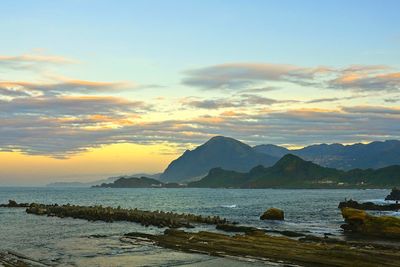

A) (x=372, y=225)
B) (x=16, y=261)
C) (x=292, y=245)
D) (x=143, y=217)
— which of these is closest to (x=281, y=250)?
(x=292, y=245)

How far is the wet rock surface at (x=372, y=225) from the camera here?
61312mm

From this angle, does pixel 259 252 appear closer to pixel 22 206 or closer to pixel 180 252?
pixel 180 252

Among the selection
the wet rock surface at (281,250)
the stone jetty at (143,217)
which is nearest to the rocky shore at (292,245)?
the wet rock surface at (281,250)

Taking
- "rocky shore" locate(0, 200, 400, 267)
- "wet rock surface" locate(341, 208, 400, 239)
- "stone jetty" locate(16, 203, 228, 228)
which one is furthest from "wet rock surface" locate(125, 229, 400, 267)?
"stone jetty" locate(16, 203, 228, 228)

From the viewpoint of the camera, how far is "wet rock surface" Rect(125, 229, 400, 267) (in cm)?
3812

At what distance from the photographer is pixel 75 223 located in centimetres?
8556

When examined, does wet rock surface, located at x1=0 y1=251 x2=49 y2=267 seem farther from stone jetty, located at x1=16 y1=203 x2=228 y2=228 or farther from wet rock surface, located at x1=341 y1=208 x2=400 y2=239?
wet rock surface, located at x1=341 y1=208 x2=400 y2=239

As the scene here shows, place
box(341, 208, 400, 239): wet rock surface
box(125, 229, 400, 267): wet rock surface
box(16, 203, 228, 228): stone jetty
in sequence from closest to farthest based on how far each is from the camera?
box(125, 229, 400, 267): wet rock surface < box(341, 208, 400, 239): wet rock surface < box(16, 203, 228, 228): stone jetty

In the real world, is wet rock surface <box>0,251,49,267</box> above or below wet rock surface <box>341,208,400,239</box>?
below

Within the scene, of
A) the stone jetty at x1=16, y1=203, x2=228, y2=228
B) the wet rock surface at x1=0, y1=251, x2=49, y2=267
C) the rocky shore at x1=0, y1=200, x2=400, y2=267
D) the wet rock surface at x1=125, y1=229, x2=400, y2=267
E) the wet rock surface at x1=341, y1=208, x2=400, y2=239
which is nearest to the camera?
the wet rock surface at x1=125, y1=229, x2=400, y2=267

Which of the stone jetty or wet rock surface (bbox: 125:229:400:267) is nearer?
wet rock surface (bbox: 125:229:400:267)

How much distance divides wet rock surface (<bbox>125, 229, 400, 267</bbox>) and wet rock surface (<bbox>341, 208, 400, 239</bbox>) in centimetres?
1222

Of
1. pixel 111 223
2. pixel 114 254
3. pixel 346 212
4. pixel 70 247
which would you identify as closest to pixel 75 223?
pixel 111 223

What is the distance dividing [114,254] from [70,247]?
28.2ft
